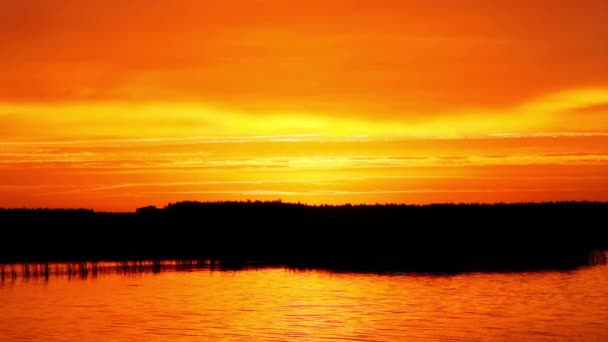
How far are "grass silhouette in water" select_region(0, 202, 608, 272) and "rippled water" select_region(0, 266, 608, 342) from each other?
5067 millimetres

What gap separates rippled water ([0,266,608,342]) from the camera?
25.0 m

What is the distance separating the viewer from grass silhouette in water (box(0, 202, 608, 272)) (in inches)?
1709

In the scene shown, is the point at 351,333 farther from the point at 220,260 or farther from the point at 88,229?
the point at 88,229

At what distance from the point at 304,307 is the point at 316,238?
1928 cm

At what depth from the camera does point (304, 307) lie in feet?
97.4

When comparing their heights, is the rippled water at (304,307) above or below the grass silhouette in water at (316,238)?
below

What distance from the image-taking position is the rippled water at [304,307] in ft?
81.9

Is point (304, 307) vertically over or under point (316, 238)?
under

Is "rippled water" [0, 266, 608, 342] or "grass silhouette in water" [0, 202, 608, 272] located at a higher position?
"grass silhouette in water" [0, 202, 608, 272]

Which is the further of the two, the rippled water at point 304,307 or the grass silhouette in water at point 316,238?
the grass silhouette in water at point 316,238

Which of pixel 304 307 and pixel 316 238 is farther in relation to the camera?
pixel 316 238

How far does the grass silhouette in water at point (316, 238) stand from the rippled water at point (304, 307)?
5067mm

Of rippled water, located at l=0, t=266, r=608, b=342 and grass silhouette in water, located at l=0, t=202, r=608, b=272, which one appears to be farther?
grass silhouette in water, located at l=0, t=202, r=608, b=272

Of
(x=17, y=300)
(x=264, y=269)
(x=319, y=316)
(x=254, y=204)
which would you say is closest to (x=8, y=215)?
(x=254, y=204)
